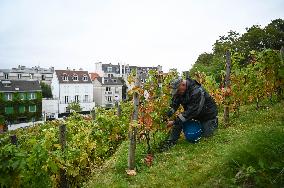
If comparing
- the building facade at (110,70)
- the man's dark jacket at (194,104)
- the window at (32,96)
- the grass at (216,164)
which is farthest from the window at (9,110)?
the man's dark jacket at (194,104)

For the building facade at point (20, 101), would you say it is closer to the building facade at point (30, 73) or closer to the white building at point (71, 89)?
the white building at point (71, 89)

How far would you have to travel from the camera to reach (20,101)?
63.0 m

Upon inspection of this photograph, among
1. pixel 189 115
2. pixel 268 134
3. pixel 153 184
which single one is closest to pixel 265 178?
pixel 268 134

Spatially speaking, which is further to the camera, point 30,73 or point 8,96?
point 30,73

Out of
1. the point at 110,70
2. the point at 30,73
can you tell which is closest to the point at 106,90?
the point at 110,70

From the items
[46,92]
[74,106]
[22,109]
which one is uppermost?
[46,92]

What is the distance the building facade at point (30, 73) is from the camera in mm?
85125

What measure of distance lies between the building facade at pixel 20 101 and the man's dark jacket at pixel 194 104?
57283 mm

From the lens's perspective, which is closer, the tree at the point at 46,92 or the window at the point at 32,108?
the window at the point at 32,108

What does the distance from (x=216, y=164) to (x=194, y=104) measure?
2.84m

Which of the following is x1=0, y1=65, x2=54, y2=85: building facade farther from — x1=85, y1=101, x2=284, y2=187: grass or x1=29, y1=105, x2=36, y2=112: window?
x1=85, y1=101, x2=284, y2=187: grass

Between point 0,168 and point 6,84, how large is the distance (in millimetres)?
63007

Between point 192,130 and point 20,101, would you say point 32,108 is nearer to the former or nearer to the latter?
point 20,101

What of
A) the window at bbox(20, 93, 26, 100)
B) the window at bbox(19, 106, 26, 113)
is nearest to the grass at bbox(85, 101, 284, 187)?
the window at bbox(19, 106, 26, 113)
